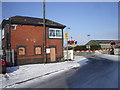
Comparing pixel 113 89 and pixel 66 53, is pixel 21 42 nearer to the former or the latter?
pixel 66 53

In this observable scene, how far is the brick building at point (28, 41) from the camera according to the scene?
14.1m

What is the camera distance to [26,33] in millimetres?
15219

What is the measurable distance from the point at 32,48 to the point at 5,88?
9557mm

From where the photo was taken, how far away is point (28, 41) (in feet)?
50.0

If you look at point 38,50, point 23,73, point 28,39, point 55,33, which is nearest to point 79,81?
point 23,73

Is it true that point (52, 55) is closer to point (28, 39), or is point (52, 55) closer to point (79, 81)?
point (28, 39)

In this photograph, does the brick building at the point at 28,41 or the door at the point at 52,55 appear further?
the door at the point at 52,55

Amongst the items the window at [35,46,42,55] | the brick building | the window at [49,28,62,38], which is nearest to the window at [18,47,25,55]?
the brick building

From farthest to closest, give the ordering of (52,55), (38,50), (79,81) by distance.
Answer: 1. (52,55)
2. (38,50)
3. (79,81)

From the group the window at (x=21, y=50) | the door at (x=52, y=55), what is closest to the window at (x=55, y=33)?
the door at (x=52, y=55)

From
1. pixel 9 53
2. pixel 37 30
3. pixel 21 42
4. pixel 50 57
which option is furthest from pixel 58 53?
pixel 9 53

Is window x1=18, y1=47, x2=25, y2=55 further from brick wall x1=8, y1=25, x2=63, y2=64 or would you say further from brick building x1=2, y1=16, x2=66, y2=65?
brick wall x1=8, y1=25, x2=63, y2=64

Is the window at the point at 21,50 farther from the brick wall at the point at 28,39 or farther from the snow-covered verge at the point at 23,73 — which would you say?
the snow-covered verge at the point at 23,73

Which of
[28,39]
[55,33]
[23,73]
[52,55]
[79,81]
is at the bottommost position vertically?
[23,73]
